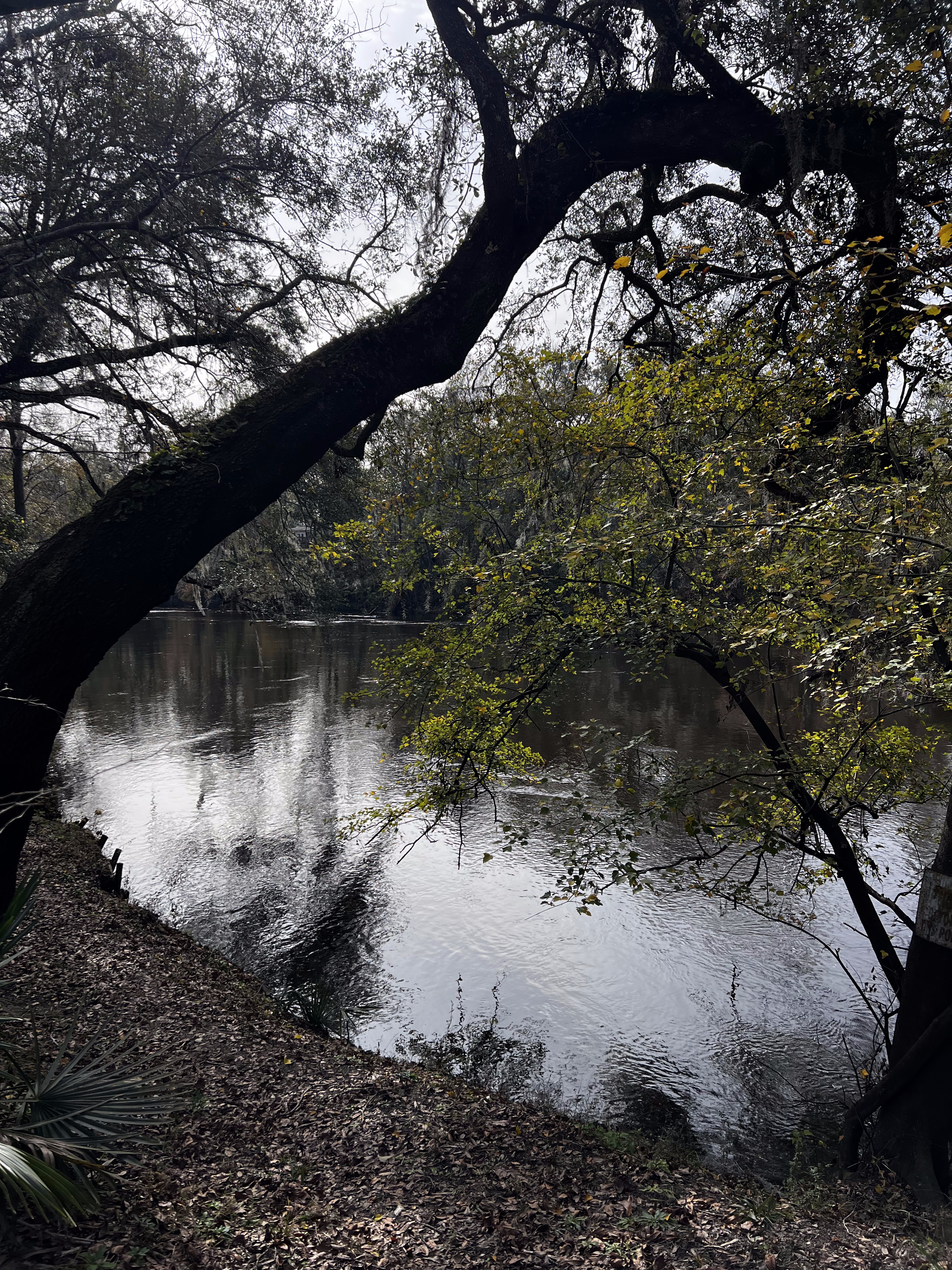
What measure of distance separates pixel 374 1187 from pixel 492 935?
261 inches

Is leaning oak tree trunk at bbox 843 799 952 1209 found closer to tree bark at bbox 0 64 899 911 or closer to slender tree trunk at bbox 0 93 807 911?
tree bark at bbox 0 64 899 911

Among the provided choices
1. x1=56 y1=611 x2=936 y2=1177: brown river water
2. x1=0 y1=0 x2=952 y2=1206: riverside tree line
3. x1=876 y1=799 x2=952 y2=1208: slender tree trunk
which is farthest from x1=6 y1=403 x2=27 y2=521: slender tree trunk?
x1=876 y1=799 x2=952 y2=1208: slender tree trunk

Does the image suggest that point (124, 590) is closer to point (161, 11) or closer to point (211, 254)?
point (211, 254)

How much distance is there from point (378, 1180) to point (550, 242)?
10.3m

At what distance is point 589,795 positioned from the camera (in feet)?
49.2

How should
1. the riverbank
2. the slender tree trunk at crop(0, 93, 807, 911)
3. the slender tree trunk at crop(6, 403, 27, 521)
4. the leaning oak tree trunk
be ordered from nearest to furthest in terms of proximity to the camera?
the riverbank < the slender tree trunk at crop(0, 93, 807, 911) < the leaning oak tree trunk < the slender tree trunk at crop(6, 403, 27, 521)

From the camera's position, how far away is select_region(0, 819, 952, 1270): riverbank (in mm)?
3348

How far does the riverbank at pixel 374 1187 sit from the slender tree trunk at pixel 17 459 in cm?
697

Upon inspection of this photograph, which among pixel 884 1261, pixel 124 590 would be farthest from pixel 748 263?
pixel 884 1261

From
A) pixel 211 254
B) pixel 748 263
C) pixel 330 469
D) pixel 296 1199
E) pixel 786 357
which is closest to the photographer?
pixel 296 1199

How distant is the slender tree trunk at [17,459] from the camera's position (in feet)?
32.1

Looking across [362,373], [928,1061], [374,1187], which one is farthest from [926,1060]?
[362,373]

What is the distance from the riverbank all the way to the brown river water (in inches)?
84.6

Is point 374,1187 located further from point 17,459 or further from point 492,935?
point 17,459
